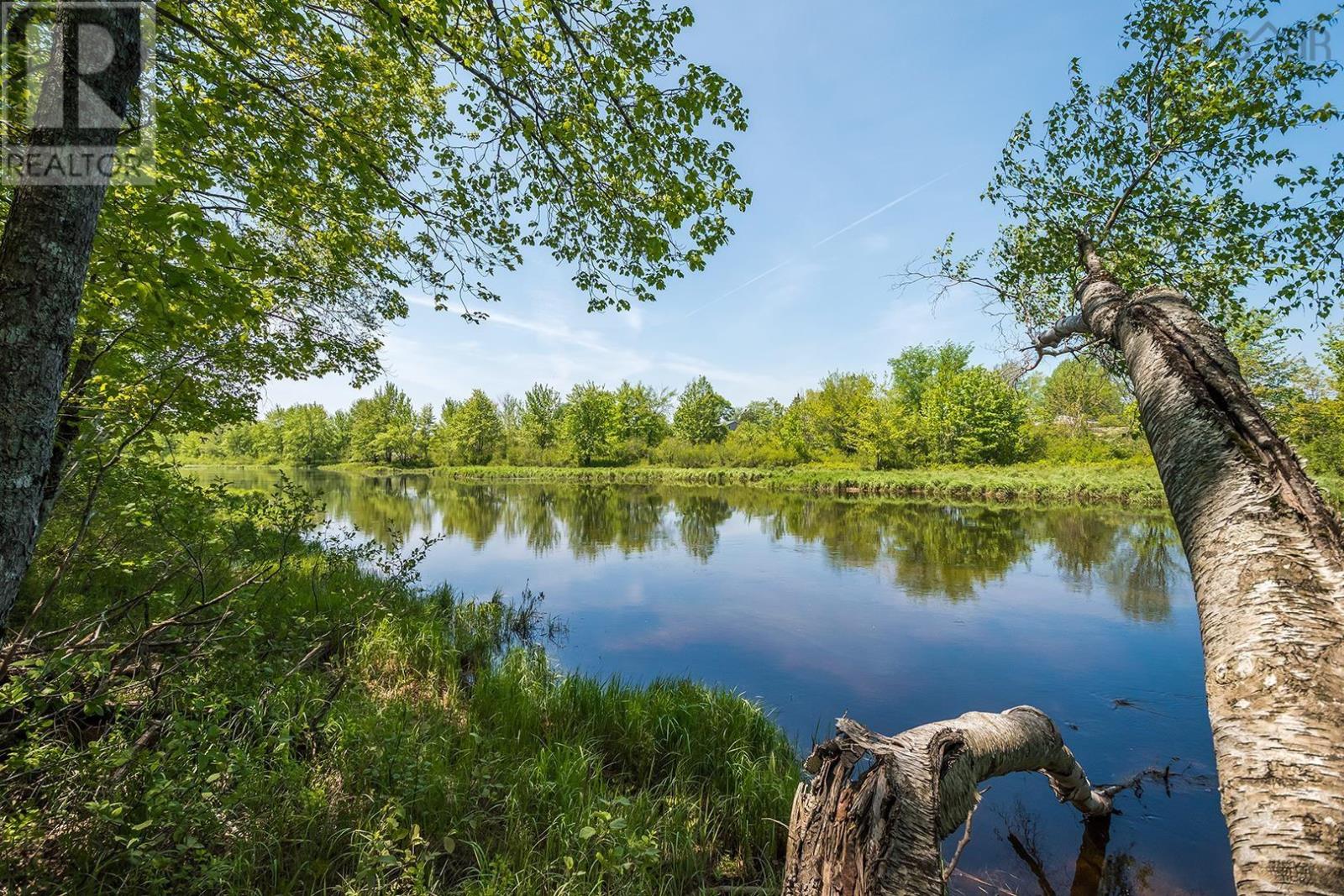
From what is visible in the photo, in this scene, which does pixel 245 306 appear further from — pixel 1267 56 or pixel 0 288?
pixel 1267 56

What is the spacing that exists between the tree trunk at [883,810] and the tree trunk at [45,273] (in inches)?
98.7

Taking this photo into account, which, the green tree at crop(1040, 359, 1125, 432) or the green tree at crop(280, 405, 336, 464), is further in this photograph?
the green tree at crop(280, 405, 336, 464)

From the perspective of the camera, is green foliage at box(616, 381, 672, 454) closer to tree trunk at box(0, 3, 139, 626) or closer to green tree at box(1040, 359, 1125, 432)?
green tree at box(1040, 359, 1125, 432)

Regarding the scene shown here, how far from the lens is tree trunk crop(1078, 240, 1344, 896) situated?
3.23ft

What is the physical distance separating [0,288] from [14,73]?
78.9 inches

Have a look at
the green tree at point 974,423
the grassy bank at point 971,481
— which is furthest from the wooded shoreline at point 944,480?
the green tree at point 974,423

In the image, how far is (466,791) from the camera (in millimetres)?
3273

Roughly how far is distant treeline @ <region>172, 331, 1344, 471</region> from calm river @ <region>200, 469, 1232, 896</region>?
483 inches

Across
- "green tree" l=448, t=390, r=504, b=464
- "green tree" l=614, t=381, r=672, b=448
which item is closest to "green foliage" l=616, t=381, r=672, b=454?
"green tree" l=614, t=381, r=672, b=448

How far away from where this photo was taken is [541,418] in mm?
57750

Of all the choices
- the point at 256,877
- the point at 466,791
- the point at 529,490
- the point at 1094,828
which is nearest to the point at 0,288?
the point at 256,877

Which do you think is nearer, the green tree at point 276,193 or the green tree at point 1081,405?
the green tree at point 276,193

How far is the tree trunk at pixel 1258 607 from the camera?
99 centimetres

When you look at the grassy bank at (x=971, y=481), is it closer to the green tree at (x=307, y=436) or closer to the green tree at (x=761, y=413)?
the green tree at (x=761, y=413)
